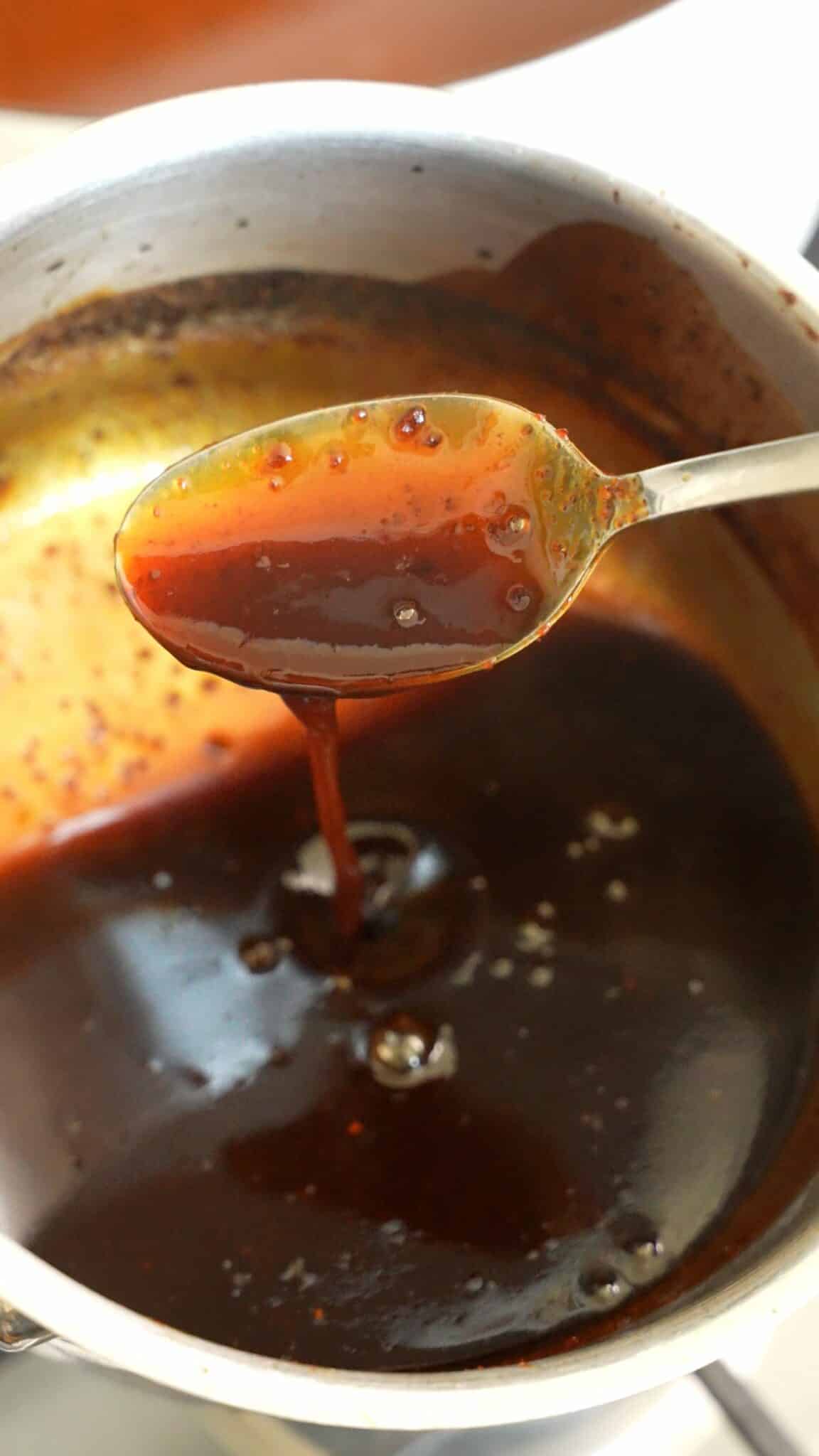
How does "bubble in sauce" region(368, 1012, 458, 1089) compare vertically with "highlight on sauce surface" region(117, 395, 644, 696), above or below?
below

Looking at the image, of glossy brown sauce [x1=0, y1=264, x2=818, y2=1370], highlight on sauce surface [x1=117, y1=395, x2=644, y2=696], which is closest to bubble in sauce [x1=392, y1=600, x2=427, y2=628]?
highlight on sauce surface [x1=117, y1=395, x2=644, y2=696]

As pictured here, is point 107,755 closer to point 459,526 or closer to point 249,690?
point 249,690

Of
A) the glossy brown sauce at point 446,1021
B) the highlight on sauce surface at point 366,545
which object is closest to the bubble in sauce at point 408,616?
the highlight on sauce surface at point 366,545

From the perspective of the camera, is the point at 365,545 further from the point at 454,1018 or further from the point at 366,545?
the point at 454,1018

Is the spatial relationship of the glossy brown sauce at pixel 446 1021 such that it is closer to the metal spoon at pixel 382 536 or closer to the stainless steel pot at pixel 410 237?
the stainless steel pot at pixel 410 237

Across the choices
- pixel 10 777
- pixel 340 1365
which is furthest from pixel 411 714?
pixel 340 1365

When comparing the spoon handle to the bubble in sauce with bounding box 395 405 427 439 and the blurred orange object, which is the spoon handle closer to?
the bubble in sauce with bounding box 395 405 427 439
